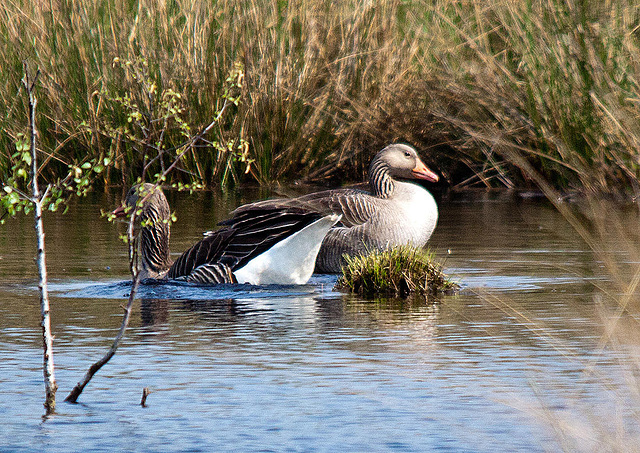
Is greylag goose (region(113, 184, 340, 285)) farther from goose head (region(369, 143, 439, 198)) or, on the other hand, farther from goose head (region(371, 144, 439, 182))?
goose head (region(371, 144, 439, 182))

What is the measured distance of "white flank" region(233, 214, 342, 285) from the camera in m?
10.4

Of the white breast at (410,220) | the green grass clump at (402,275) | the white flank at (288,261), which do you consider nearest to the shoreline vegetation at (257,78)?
the white breast at (410,220)

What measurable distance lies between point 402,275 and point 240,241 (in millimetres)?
1694

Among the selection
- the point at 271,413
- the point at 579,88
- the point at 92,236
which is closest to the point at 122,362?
the point at 271,413

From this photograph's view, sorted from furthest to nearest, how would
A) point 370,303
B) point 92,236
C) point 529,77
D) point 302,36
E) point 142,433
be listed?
point 302,36
point 529,77
point 92,236
point 370,303
point 142,433

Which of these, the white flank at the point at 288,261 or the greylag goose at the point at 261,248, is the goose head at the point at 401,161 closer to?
the greylag goose at the point at 261,248

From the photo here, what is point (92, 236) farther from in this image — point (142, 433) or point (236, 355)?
point (142, 433)

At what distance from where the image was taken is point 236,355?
7012 mm

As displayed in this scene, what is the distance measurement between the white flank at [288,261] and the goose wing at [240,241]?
60 millimetres

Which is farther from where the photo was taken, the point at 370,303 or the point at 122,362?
the point at 370,303

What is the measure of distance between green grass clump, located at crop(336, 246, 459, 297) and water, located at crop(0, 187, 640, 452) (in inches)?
10.7

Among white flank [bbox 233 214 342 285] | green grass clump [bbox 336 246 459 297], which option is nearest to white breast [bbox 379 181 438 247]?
white flank [bbox 233 214 342 285]

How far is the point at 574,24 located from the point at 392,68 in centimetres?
497

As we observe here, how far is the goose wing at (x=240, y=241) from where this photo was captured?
34.0 feet
